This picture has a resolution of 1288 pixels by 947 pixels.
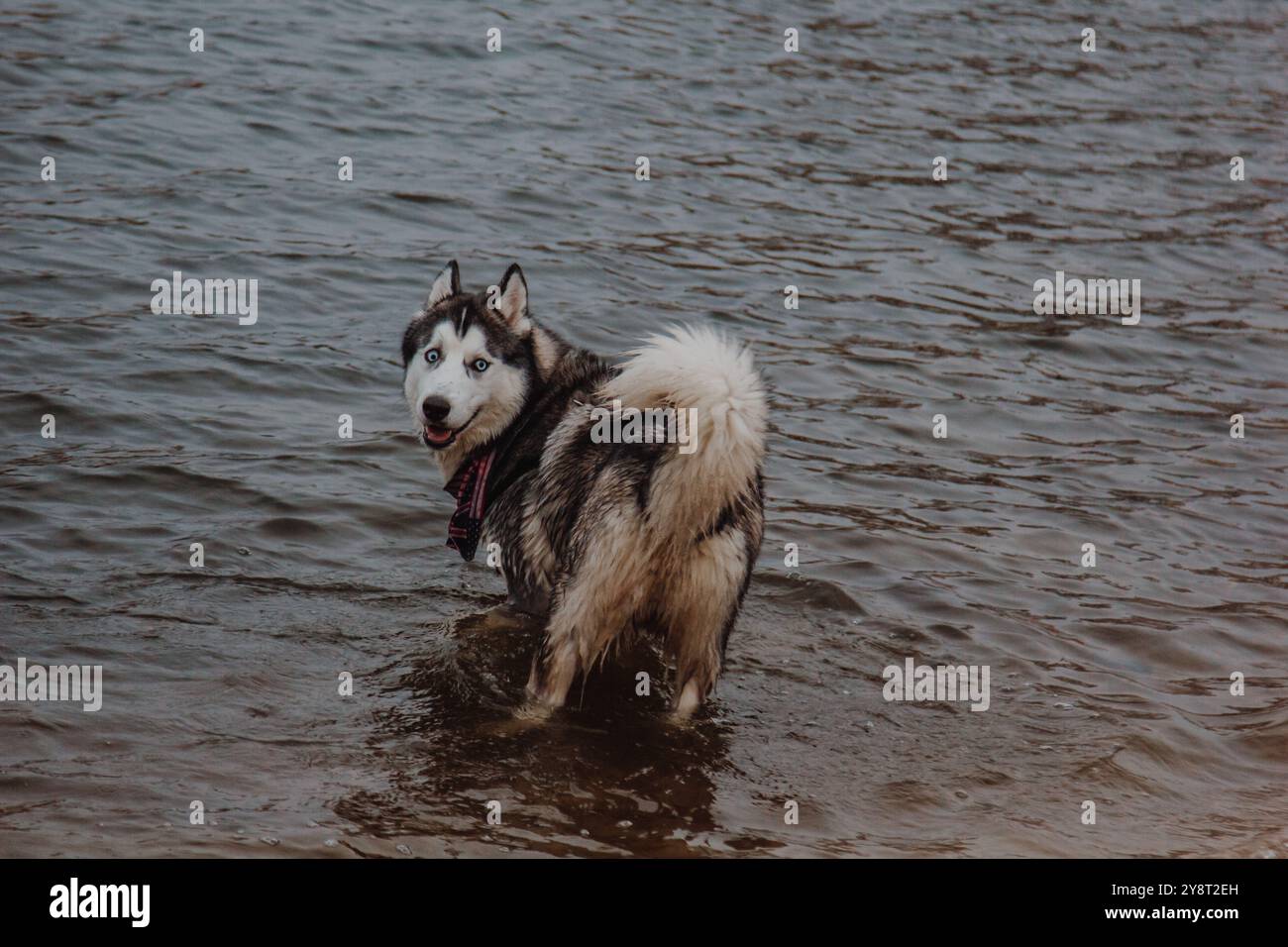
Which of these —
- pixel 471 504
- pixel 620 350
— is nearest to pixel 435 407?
pixel 471 504

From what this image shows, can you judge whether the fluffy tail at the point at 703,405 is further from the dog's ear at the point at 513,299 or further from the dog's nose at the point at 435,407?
the dog's ear at the point at 513,299

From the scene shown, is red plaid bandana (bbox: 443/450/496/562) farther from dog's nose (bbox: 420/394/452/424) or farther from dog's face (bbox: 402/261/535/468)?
dog's nose (bbox: 420/394/452/424)

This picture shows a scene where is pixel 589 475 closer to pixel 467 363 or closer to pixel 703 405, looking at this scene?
pixel 703 405

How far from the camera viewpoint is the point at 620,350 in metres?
10.0

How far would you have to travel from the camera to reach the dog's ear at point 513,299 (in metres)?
6.33

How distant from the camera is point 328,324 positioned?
10.0 metres

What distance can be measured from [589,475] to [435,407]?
37.0 inches

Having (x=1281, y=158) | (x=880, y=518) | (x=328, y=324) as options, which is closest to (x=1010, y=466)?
(x=880, y=518)

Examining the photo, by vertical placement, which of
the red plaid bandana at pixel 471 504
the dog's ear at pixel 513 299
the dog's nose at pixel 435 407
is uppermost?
the dog's ear at pixel 513 299

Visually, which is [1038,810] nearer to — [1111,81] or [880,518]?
[880,518]

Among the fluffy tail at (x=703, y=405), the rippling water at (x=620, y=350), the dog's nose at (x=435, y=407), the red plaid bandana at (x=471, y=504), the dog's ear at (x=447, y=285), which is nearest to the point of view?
the fluffy tail at (x=703, y=405)

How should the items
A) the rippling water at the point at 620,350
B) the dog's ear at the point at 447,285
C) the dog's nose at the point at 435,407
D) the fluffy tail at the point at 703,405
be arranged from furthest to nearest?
the dog's ear at the point at 447,285 < the dog's nose at the point at 435,407 < the rippling water at the point at 620,350 < the fluffy tail at the point at 703,405

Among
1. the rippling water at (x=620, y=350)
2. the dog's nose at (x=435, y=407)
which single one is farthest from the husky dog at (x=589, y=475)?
the rippling water at (x=620, y=350)

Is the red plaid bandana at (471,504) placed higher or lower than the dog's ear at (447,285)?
lower
